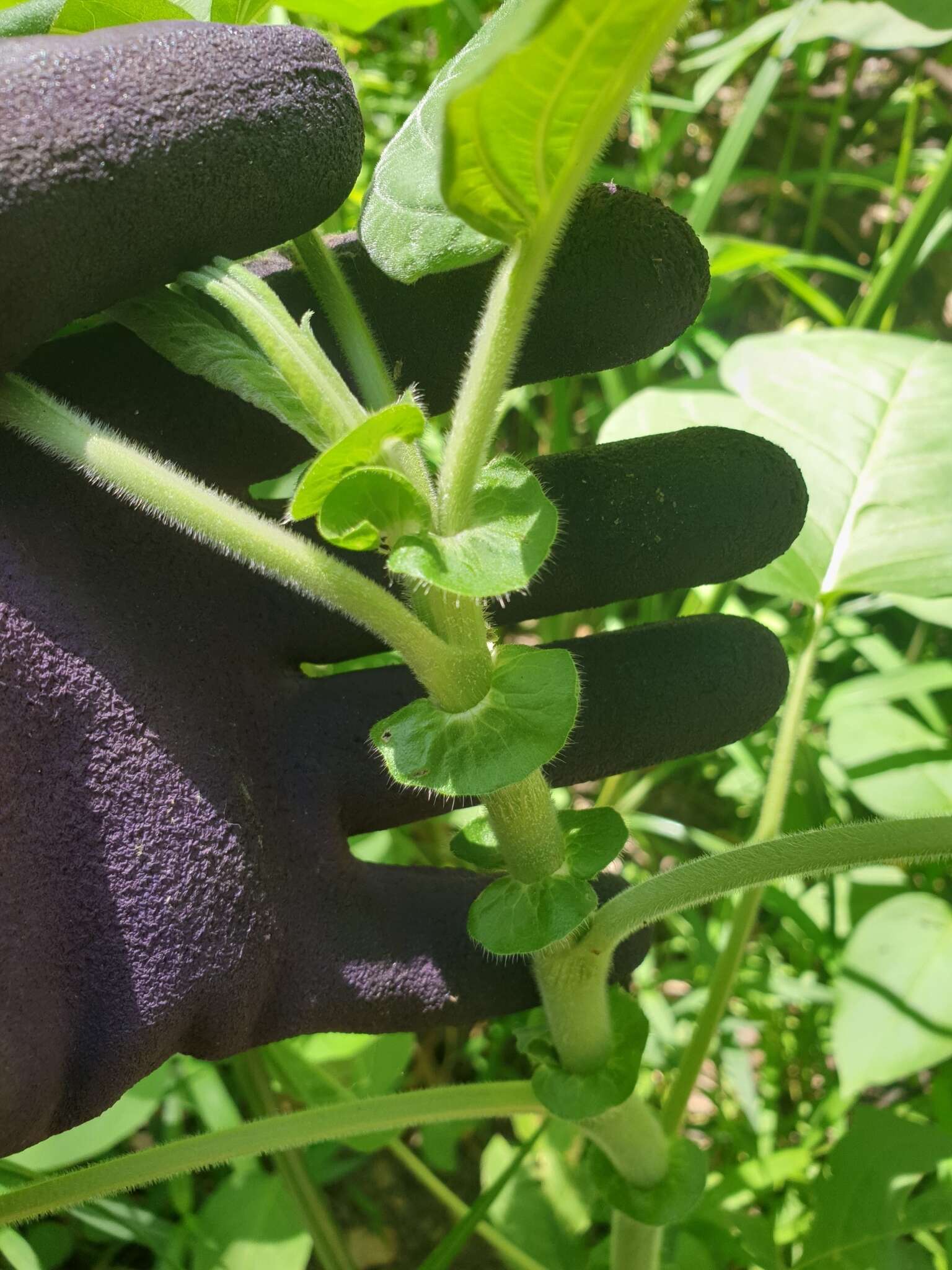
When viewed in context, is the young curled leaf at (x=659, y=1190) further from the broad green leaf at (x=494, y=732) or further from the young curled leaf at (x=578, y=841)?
the broad green leaf at (x=494, y=732)

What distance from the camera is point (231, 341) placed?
0.49 m

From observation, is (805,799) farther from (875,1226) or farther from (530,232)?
(530,232)

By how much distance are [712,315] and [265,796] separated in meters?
1.18

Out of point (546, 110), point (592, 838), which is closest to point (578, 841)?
point (592, 838)

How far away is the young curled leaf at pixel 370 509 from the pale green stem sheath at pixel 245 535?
0.07 feet

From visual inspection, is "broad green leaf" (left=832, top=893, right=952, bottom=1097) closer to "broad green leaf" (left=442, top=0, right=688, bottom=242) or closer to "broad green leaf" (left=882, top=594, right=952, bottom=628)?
"broad green leaf" (left=882, top=594, right=952, bottom=628)

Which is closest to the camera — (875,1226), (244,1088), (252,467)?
(252,467)

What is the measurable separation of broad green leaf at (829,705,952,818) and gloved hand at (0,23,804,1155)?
1.20 ft

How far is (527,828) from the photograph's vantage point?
530 mm

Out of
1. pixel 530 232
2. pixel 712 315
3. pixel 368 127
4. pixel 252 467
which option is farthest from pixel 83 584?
pixel 712 315

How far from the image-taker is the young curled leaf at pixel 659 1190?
671mm

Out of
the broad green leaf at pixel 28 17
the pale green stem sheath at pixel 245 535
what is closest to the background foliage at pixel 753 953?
the broad green leaf at pixel 28 17

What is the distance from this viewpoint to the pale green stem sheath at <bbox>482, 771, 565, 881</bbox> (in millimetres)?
522

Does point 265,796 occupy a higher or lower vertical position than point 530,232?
lower
